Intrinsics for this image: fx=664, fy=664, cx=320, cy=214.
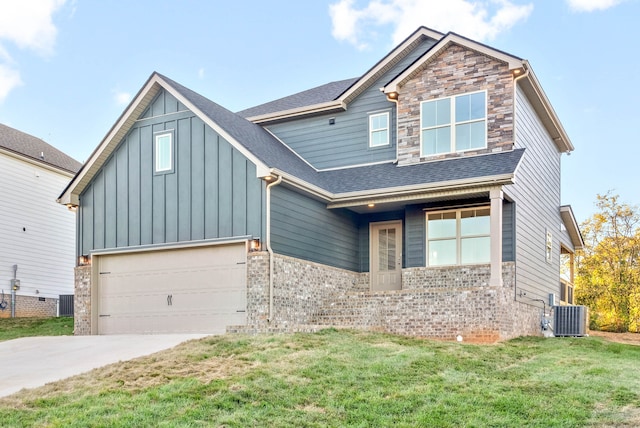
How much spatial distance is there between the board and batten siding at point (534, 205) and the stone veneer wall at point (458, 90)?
48cm

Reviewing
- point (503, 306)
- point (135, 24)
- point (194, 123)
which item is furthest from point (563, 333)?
point (135, 24)

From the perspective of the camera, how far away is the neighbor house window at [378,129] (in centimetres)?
1811

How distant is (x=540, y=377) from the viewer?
30.6ft

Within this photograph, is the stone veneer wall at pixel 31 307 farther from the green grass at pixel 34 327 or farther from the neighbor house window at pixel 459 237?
the neighbor house window at pixel 459 237

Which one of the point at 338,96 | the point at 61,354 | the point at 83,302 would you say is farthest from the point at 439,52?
the point at 61,354

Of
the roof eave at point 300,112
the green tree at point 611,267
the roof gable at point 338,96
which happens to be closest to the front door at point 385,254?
the roof eave at point 300,112

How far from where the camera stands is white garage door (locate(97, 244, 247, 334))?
49.1ft

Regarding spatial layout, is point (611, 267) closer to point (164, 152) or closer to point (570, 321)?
point (570, 321)

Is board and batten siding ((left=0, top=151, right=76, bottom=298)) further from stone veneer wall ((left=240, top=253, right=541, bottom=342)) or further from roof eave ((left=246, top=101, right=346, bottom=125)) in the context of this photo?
stone veneer wall ((left=240, top=253, right=541, bottom=342))

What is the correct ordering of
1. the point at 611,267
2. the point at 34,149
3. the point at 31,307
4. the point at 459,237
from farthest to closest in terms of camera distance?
the point at 611,267 < the point at 34,149 < the point at 31,307 < the point at 459,237

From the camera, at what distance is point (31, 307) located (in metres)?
24.6

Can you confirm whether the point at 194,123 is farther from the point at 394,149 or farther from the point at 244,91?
the point at 244,91

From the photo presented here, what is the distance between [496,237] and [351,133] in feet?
19.1

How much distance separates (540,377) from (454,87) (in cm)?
938
